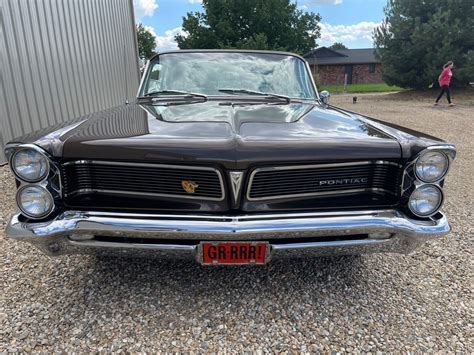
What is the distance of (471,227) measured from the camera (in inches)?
131

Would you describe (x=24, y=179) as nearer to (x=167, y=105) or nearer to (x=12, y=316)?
(x=12, y=316)

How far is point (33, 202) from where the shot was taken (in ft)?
6.23

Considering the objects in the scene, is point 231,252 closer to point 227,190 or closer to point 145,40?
point 227,190

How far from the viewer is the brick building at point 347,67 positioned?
42.3 m

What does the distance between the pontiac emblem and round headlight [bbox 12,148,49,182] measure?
0.73 metres

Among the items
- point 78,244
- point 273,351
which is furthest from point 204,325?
point 78,244

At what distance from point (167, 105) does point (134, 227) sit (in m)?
1.26

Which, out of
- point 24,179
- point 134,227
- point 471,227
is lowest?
point 471,227

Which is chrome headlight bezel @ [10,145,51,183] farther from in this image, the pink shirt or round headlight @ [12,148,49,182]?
the pink shirt

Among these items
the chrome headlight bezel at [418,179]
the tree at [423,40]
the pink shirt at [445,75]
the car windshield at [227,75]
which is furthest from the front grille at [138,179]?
the tree at [423,40]

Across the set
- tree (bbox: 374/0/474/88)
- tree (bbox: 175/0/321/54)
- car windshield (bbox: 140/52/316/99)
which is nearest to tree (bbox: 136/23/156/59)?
tree (bbox: 175/0/321/54)

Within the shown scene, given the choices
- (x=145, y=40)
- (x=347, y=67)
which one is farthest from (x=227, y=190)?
(x=145, y=40)

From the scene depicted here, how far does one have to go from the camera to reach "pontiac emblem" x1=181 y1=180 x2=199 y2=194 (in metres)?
1.93

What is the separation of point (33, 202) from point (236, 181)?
111cm
